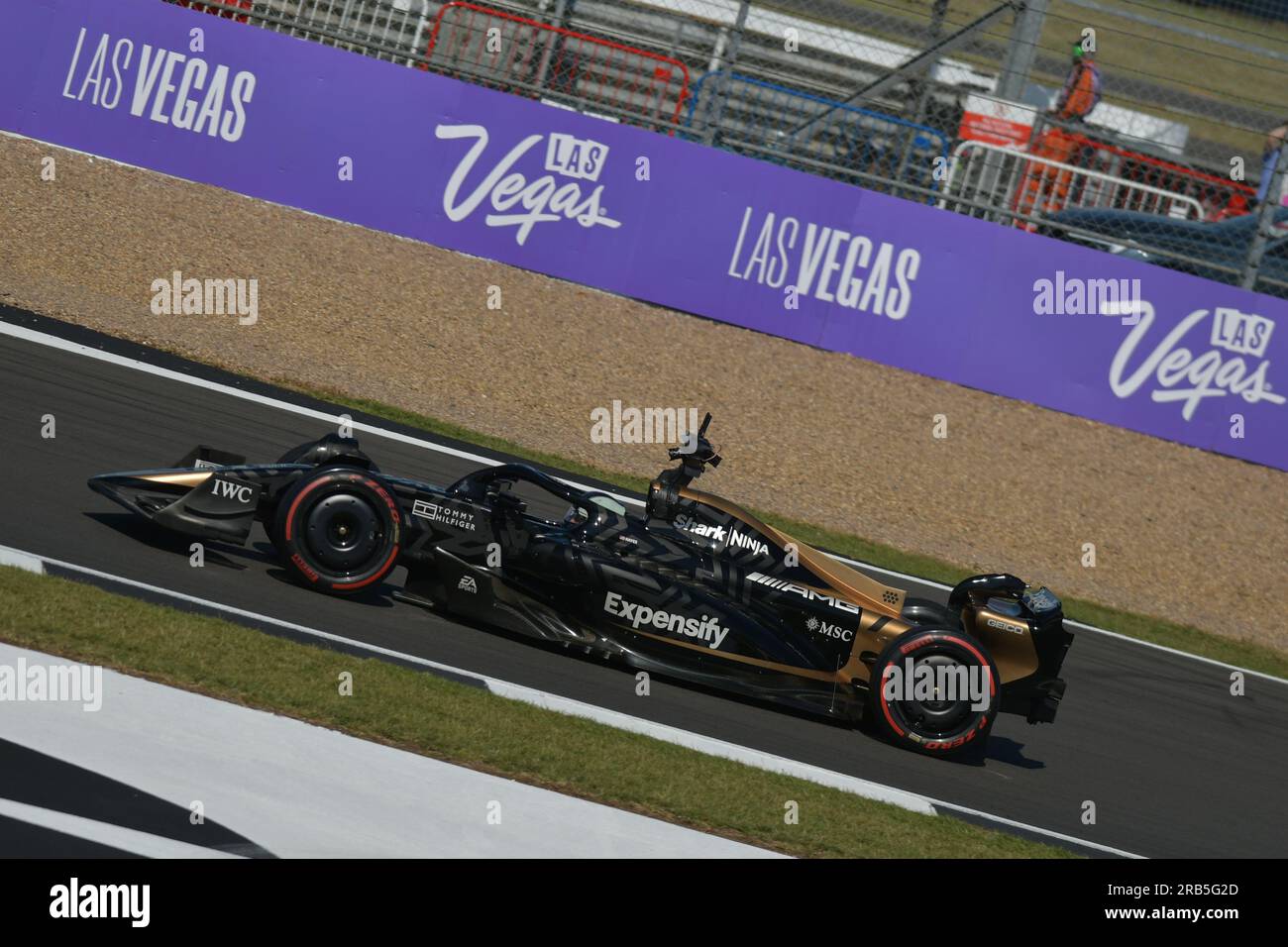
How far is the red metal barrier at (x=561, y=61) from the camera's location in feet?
47.9

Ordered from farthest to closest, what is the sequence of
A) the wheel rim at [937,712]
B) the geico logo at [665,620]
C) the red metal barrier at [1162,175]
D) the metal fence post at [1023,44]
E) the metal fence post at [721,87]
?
the red metal barrier at [1162,175], the metal fence post at [1023,44], the metal fence post at [721,87], the wheel rim at [937,712], the geico logo at [665,620]

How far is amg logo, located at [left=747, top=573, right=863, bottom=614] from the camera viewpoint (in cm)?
739

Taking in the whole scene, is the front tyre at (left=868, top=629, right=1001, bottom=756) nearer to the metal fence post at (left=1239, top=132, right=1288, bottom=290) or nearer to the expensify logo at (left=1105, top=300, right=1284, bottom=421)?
the expensify logo at (left=1105, top=300, right=1284, bottom=421)

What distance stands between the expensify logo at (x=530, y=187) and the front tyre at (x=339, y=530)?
734 cm

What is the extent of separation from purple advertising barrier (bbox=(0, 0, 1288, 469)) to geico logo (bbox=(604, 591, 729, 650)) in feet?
23.8

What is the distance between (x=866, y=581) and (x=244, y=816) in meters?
3.95

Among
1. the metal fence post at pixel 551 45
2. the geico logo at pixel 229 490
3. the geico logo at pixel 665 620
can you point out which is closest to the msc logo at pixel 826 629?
the geico logo at pixel 665 620

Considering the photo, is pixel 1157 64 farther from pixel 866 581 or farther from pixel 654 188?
pixel 866 581

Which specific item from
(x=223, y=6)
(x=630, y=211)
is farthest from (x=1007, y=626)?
(x=223, y=6)

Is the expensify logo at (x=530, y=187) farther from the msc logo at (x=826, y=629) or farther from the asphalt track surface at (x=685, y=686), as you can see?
the msc logo at (x=826, y=629)

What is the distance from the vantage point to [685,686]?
25.0ft

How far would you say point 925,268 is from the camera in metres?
13.9
